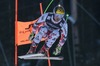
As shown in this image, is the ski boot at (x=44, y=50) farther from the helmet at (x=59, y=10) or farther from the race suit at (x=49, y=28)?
the helmet at (x=59, y=10)

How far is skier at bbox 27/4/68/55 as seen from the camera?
15.8 feet

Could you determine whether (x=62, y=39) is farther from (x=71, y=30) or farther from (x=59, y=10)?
(x=59, y=10)

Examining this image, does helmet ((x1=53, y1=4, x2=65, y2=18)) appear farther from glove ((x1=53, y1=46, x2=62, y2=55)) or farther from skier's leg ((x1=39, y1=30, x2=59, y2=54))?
glove ((x1=53, y1=46, x2=62, y2=55))

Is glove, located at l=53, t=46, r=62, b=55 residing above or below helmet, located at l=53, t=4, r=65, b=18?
below

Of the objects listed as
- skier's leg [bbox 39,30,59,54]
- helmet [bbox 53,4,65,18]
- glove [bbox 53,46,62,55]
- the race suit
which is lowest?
glove [bbox 53,46,62,55]

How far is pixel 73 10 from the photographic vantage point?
490 cm

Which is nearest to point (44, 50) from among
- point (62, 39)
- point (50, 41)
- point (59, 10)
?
point (50, 41)

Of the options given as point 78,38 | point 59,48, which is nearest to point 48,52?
point 59,48

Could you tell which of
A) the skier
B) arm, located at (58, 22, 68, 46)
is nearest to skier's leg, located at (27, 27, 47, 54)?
the skier

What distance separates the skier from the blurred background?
70mm

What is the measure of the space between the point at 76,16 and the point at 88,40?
37 centimetres

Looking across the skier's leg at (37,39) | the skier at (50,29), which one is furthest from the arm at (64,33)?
the skier's leg at (37,39)

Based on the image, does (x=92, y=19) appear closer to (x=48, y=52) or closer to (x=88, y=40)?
(x=88, y=40)

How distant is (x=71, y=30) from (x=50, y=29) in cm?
31
